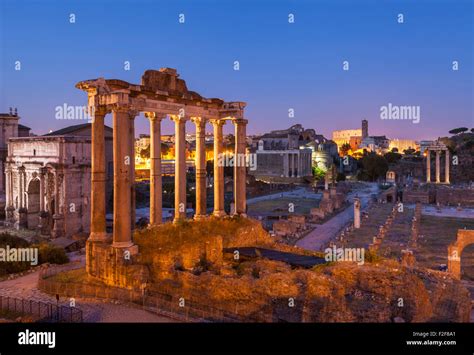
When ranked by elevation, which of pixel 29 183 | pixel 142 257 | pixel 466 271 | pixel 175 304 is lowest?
pixel 466 271

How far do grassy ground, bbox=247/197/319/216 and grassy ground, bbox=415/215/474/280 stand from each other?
1539cm

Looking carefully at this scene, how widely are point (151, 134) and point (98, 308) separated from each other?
315 inches

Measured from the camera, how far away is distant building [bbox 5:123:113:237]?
3244cm

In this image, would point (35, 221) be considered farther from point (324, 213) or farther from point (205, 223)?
point (324, 213)

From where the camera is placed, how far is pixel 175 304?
12930 mm

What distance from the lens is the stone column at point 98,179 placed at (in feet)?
51.3

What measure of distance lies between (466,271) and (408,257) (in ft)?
17.0

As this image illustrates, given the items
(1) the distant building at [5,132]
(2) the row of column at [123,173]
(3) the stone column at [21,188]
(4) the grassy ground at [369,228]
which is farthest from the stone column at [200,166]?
(1) the distant building at [5,132]

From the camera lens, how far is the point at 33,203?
3612 centimetres

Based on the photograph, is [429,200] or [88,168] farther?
[429,200]
